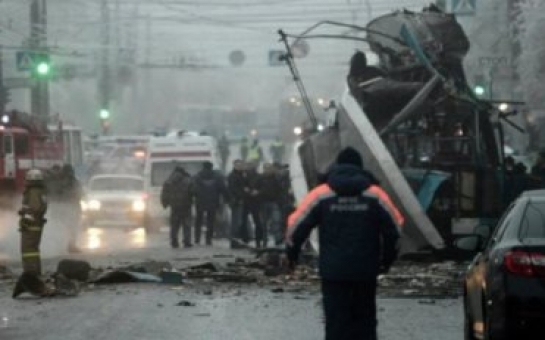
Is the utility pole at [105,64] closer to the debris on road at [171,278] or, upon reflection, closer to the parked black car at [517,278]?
the debris on road at [171,278]

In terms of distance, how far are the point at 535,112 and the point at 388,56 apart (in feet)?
102

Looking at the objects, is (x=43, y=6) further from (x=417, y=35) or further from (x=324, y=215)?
(x=324, y=215)

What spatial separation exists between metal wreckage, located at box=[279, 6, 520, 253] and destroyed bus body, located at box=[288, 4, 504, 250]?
15mm

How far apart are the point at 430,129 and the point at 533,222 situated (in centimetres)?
1205

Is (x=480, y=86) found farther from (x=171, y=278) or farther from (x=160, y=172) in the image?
(x=171, y=278)

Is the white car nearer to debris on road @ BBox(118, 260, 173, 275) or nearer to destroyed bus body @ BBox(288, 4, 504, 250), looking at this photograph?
destroyed bus body @ BBox(288, 4, 504, 250)

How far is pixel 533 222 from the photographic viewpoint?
34.6ft

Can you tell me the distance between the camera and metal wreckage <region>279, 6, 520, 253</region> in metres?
21.5

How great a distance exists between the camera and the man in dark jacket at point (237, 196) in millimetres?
29053

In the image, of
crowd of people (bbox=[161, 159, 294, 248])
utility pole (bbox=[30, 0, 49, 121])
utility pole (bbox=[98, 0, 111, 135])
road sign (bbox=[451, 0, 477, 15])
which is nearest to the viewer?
crowd of people (bbox=[161, 159, 294, 248])

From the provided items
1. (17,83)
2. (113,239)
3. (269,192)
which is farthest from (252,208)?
(17,83)

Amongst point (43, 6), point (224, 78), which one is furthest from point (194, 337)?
point (224, 78)

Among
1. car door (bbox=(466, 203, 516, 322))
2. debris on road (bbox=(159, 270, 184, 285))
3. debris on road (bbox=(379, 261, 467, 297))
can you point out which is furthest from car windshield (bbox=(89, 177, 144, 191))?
car door (bbox=(466, 203, 516, 322))

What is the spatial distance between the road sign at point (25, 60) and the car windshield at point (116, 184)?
3.60 metres
